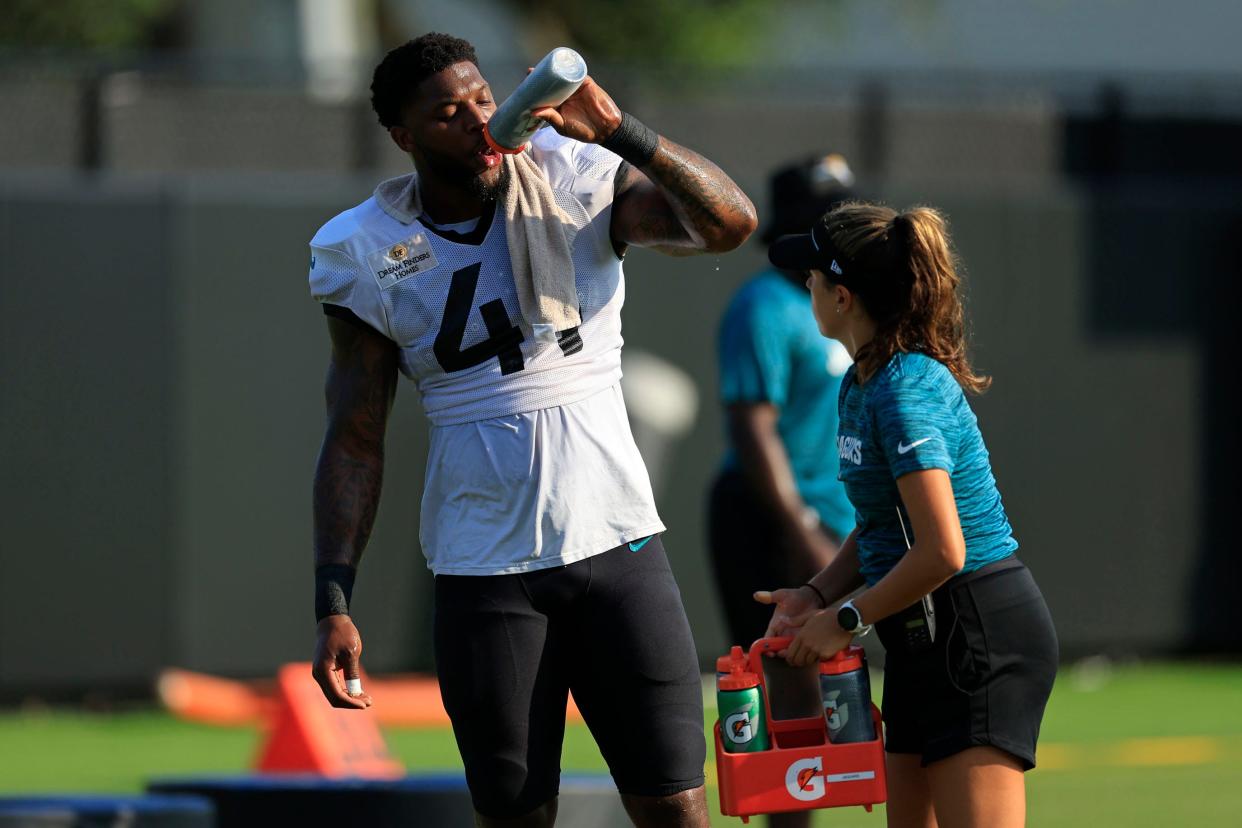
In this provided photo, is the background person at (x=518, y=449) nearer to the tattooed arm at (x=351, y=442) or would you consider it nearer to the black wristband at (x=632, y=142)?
the tattooed arm at (x=351, y=442)

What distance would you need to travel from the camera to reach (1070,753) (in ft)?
32.8

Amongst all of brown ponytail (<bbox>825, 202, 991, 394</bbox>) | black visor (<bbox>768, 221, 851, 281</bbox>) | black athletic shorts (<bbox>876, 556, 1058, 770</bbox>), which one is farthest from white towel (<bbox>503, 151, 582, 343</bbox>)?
black athletic shorts (<bbox>876, 556, 1058, 770</bbox>)

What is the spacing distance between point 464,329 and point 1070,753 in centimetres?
630

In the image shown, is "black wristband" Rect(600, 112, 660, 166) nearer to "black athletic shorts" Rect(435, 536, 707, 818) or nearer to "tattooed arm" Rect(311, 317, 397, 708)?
"tattooed arm" Rect(311, 317, 397, 708)

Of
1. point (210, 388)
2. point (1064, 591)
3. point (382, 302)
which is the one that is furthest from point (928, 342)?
point (1064, 591)

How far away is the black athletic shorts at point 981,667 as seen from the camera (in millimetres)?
4266

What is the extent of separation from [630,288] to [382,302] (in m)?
8.07

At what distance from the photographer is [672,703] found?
4578 millimetres

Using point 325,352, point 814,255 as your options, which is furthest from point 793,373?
point 325,352

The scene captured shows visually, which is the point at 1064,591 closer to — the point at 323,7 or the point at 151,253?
the point at 151,253

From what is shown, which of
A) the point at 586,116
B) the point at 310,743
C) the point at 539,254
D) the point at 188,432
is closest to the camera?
the point at 586,116

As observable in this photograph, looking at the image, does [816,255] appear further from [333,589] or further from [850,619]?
[333,589]

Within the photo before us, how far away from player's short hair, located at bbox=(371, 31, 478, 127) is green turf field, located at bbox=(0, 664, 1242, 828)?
12.8ft

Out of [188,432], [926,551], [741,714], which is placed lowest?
[188,432]
